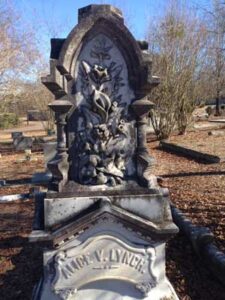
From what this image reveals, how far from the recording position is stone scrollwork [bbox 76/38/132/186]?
13.8 ft

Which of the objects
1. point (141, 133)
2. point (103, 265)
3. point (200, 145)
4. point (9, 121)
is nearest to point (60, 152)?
point (141, 133)

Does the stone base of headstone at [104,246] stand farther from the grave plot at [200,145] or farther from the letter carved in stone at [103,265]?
the grave plot at [200,145]

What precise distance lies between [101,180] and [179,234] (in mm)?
2410

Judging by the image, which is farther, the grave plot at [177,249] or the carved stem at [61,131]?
the grave plot at [177,249]

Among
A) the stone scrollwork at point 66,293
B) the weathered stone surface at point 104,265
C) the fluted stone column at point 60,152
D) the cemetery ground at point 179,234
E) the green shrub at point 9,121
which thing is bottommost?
the green shrub at point 9,121

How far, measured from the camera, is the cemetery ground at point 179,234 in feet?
15.7

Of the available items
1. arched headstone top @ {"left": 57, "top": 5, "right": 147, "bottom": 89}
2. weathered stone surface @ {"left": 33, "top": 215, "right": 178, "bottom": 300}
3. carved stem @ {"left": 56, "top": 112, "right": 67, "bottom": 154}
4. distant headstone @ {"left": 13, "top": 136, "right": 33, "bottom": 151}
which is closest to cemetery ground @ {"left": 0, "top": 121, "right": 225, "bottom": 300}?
weathered stone surface @ {"left": 33, "top": 215, "right": 178, "bottom": 300}

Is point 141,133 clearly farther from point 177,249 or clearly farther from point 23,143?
point 23,143

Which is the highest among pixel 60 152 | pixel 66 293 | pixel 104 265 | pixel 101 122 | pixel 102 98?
pixel 102 98

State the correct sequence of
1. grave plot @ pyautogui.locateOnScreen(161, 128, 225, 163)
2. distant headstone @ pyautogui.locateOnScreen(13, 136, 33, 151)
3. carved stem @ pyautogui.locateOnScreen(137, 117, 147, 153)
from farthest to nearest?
distant headstone @ pyautogui.locateOnScreen(13, 136, 33, 151)
grave plot @ pyautogui.locateOnScreen(161, 128, 225, 163)
carved stem @ pyautogui.locateOnScreen(137, 117, 147, 153)

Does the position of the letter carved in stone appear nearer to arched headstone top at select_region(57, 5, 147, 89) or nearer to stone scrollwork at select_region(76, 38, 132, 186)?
stone scrollwork at select_region(76, 38, 132, 186)

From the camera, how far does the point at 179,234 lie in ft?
20.2

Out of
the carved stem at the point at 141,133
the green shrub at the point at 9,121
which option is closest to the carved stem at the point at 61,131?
the carved stem at the point at 141,133

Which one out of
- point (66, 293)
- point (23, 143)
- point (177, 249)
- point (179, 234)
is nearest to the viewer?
point (66, 293)
